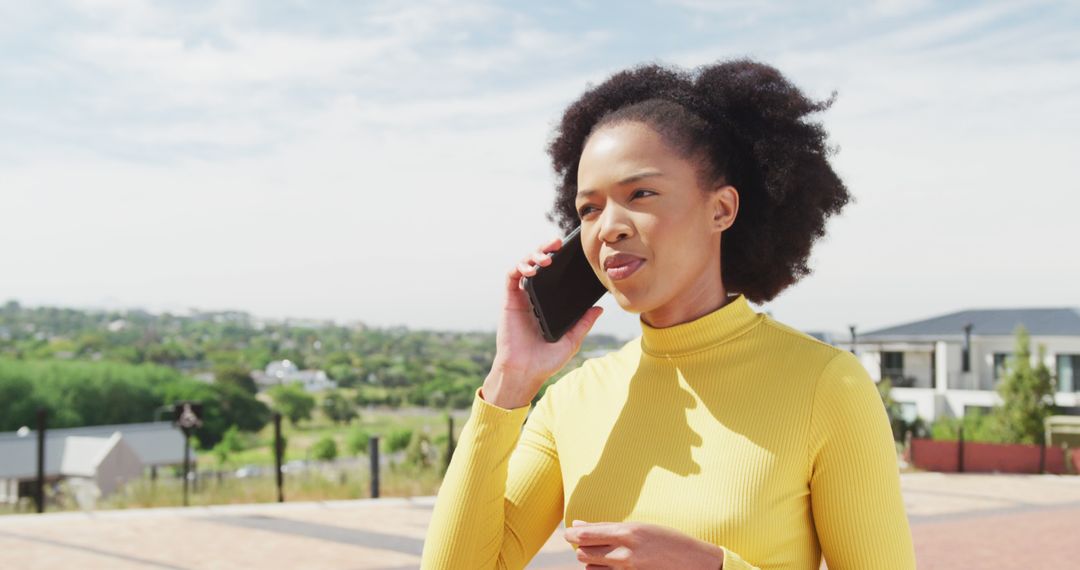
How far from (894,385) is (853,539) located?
4527 cm

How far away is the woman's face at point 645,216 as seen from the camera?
5.50ft

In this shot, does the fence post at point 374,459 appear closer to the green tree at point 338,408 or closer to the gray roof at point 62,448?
the gray roof at point 62,448

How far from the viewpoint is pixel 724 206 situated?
1761 millimetres

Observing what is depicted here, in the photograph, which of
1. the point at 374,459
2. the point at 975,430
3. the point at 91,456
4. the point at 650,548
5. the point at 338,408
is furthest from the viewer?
the point at 338,408

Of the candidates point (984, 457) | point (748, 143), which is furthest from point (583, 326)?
point (984, 457)

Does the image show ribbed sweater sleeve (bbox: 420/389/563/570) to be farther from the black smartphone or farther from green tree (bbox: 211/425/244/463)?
green tree (bbox: 211/425/244/463)

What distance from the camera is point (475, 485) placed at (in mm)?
1782

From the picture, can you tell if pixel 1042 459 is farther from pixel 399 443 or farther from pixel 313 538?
pixel 313 538

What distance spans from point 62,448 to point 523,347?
2707 inches

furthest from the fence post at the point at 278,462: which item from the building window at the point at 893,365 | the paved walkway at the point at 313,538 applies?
the building window at the point at 893,365

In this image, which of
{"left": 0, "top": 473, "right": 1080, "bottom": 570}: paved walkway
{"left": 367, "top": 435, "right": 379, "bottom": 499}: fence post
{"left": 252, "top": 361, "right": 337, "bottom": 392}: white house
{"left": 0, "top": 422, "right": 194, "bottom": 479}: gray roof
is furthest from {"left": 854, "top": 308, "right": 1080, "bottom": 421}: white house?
{"left": 252, "top": 361, "right": 337, "bottom": 392}: white house

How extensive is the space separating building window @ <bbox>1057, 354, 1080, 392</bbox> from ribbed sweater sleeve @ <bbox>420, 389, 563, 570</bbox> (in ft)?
133

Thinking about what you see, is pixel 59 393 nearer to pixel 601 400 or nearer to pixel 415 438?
pixel 415 438

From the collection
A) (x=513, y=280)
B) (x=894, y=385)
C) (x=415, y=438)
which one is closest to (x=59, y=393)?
(x=894, y=385)
